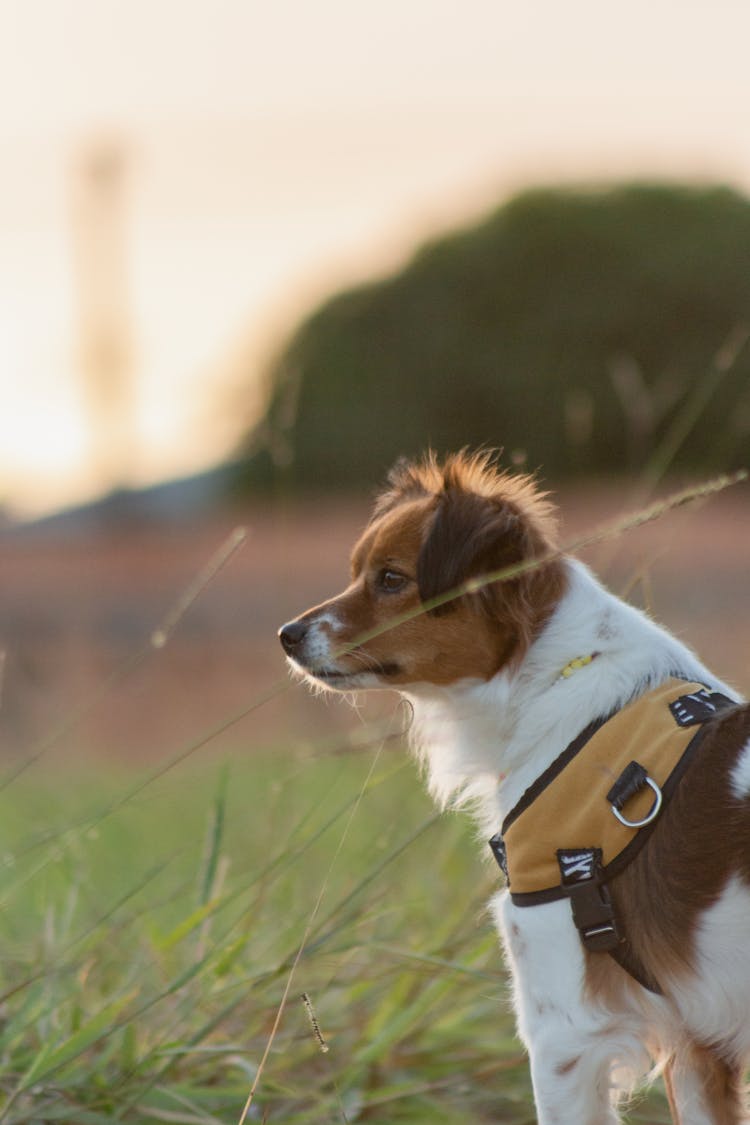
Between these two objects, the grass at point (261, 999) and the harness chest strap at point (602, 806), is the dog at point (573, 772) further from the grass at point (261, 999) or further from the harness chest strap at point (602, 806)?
the grass at point (261, 999)

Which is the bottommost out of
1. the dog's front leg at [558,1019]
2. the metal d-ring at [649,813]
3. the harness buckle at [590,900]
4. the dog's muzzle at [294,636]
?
the dog's front leg at [558,1019]

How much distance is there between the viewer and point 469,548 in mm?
3375

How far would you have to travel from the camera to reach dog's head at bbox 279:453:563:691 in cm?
338

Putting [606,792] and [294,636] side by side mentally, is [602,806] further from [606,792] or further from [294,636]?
[294,636]

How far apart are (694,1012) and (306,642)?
1251 millimetres

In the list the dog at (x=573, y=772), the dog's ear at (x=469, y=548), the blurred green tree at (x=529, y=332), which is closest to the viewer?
the dog at (x=573, y=772)

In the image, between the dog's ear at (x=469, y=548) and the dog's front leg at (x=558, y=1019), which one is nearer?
the dog's front leg at (x=558, y=1019)

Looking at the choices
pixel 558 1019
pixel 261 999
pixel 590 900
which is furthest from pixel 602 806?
pixel 261 999

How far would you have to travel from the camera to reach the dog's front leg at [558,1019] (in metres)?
3.06

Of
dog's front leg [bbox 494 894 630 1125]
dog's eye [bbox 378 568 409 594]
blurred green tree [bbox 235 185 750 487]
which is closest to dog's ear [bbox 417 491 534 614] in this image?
dog's eye [bbox 378 568 409 594]

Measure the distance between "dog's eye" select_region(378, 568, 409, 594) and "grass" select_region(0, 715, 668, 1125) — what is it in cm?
41

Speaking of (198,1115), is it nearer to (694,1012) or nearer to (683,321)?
(694,1012)

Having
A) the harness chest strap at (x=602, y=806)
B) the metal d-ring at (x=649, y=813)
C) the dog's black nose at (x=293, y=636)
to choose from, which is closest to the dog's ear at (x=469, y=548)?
the dog's black nose at (x=293, y=636)

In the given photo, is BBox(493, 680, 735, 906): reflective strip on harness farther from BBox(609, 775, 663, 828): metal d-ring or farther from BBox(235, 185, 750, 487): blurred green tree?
BBox(235, 185, 750, 487): blurred green tree
